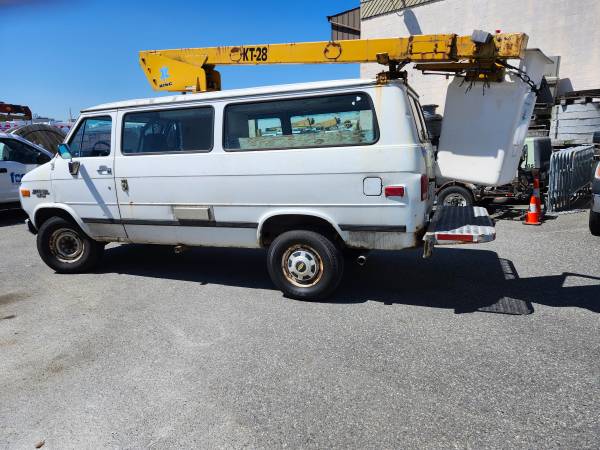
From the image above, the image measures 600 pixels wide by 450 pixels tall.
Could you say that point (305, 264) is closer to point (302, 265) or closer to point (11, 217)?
point (302, 265)

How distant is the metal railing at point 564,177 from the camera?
341 inches

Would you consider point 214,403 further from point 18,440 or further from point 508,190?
point 508,190

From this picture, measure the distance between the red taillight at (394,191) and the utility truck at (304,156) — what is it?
2 cm

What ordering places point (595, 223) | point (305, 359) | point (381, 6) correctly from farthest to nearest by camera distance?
point (381, 6)
point (595, 223)
point (305, 359)

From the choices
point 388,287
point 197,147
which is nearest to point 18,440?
point 197,147

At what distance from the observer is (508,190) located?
30.3 ft

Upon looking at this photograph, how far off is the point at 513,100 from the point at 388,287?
92.1 inches

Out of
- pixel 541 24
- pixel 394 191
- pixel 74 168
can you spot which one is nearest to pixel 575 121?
pixel 541 24

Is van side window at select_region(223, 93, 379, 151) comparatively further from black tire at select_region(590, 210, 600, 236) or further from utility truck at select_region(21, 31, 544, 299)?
black tire at select_region(590, 210, 600, 236)

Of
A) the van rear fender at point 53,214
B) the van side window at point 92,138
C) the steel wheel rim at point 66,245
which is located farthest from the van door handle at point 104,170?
the steel wheel rim at point 66,245

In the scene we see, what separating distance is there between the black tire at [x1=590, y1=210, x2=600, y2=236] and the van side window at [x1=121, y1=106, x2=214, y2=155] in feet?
19.5

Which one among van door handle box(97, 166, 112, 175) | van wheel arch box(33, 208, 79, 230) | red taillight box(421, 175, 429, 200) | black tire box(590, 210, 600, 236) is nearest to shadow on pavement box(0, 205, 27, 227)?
van wheel arch box(33, 208, 79, 230)

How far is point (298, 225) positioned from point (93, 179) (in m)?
2.64

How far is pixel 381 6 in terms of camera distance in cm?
2370
